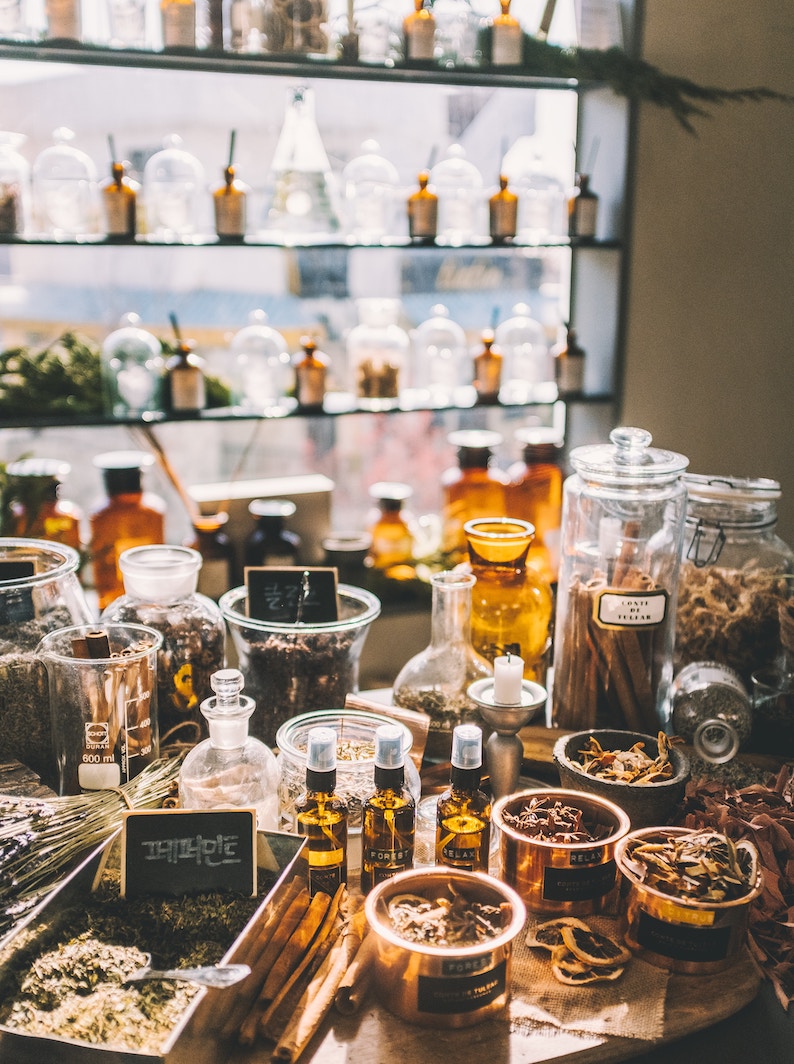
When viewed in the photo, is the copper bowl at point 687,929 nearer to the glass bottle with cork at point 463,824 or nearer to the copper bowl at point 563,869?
the copper bowl at point 563,869

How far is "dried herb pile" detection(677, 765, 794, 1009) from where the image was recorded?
1.04 metres

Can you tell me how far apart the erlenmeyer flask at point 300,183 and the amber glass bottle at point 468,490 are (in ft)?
2.10

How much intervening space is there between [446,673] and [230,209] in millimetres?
1433

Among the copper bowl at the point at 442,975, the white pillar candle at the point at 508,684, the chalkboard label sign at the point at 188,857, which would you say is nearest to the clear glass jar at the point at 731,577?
the white pillar candle at the point at 508,684

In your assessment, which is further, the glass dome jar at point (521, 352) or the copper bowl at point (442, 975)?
the glass dome jar at point (521, 352)

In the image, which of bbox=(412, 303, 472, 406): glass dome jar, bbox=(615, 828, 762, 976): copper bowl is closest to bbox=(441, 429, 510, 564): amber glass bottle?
bbox=(412, 303, 472, 406): glass dome jar

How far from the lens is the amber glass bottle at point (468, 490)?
100 inches

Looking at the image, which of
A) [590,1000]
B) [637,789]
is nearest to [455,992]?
[590,1000]

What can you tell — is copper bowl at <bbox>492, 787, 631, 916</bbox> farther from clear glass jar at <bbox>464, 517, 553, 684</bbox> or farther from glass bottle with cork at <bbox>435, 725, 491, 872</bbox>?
clear glass jar at <bbox>464, 517, 553, 684</bbox>

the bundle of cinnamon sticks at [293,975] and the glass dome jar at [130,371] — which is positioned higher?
the glass dome jar at [130,371]

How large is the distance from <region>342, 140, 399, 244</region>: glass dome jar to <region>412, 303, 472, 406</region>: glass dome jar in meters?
0.26

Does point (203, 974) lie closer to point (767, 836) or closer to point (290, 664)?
point (290, 664)

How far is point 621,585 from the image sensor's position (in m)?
1.42

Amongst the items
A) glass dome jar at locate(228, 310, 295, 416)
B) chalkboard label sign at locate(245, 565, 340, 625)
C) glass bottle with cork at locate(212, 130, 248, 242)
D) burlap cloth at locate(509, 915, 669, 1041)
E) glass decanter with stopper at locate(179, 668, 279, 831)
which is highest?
glass bottle with cork at locate(212, 130, 248, 242)
